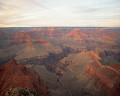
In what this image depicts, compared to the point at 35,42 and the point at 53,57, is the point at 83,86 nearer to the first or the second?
the point at 53,57

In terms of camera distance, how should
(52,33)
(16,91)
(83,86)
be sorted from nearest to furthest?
(16,91) → (83,86) → (52,33)

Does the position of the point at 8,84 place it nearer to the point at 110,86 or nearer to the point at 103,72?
the point at 110,86

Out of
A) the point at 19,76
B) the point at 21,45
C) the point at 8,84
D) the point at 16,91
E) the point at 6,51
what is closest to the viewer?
the point at 16,91

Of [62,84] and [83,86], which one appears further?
[62,84]

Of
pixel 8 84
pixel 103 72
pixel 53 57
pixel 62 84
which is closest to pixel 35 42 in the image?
pixel 53 57

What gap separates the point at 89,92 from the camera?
127 ft

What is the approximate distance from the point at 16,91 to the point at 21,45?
94122 millimetres

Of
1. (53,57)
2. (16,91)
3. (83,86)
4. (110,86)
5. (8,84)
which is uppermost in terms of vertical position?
(16,91)

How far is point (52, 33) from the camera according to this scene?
651 ft

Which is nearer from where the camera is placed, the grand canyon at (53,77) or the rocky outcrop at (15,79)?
the rocky outcrop at (15,79)

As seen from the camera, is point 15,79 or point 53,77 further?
point 53,77

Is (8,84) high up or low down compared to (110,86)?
up

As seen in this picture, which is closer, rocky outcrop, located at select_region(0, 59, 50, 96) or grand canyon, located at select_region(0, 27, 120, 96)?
rocky outcrop, located at select_region(0, 59, 50, 96)

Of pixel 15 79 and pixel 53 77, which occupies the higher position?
pixel 15 79
